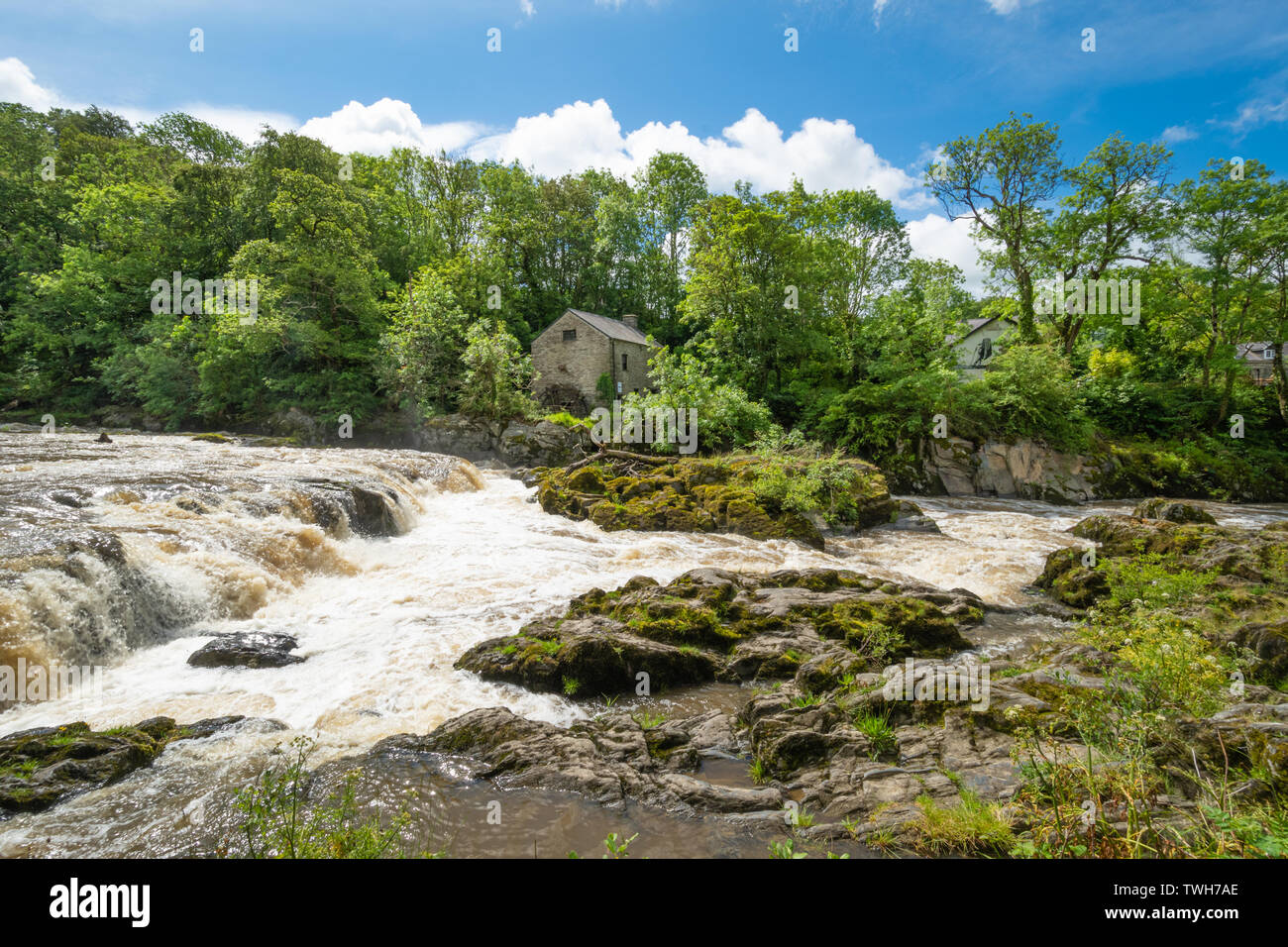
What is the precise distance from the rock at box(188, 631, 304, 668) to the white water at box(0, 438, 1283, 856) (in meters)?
0.13

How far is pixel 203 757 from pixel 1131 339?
3784cm

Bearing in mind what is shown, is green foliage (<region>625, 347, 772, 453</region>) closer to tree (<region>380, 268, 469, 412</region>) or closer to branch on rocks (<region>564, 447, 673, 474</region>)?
branch on rocks (<region>564, 447, 673, 474</region>)

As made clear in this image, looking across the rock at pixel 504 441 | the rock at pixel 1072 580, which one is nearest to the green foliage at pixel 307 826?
the rock at pixel 1072 580

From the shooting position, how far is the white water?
4121 mm

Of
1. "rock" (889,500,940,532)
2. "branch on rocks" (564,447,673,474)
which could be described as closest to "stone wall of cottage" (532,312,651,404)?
"branch on rocks" (564,447,673,474)

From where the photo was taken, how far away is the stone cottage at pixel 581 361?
33344mm

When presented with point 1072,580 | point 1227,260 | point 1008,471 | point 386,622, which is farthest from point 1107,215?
point 386,622

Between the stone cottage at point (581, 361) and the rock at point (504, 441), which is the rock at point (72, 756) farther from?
the stone cottage at point (581, 361)

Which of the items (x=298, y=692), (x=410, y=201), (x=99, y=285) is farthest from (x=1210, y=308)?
(x=99, y=285)

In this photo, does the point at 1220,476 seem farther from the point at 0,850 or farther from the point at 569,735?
the point at 0,850

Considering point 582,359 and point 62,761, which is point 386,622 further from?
point 582,359

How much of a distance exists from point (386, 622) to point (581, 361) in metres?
27.5

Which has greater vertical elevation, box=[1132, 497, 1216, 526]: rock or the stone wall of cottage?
the stone wall of cottage

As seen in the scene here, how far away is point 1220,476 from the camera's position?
797 inches
